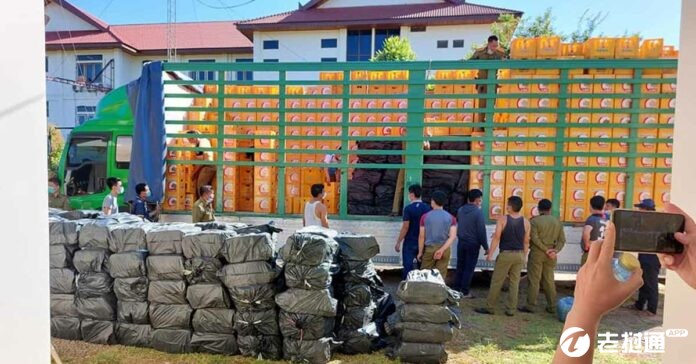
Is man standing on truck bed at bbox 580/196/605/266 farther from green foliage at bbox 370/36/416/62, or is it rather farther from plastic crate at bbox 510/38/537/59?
green foliage at bbox 370/36/416/62

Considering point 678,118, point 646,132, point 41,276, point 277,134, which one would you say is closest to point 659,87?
point 646,132

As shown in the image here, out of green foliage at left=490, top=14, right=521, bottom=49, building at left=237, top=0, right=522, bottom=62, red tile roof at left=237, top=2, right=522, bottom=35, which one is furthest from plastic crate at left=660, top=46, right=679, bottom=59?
red tile roof at left=237, top=2, right=522, bottom=35

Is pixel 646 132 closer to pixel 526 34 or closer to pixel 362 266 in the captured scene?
pixel 362 266

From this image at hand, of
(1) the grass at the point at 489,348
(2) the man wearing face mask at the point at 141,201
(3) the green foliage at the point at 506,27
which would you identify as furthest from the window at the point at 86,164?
(3) the green foliage at the point at 506,27

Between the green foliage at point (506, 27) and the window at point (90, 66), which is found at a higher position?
the green foliage at point (506, 27)

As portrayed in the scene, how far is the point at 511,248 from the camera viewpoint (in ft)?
16.3

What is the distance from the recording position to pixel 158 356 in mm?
3809

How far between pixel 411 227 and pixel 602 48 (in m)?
3.47

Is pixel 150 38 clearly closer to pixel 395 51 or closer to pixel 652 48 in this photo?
pixel 395 51

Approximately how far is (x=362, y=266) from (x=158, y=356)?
2.14 m

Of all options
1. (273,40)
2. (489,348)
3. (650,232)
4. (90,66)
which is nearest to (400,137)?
(489,348)

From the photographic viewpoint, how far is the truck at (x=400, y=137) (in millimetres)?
5152

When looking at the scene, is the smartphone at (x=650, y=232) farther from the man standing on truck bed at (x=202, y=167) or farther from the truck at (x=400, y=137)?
the man standing on truck bed at (x=202, y=167)

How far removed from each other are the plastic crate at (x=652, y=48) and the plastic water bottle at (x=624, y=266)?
5515mm
